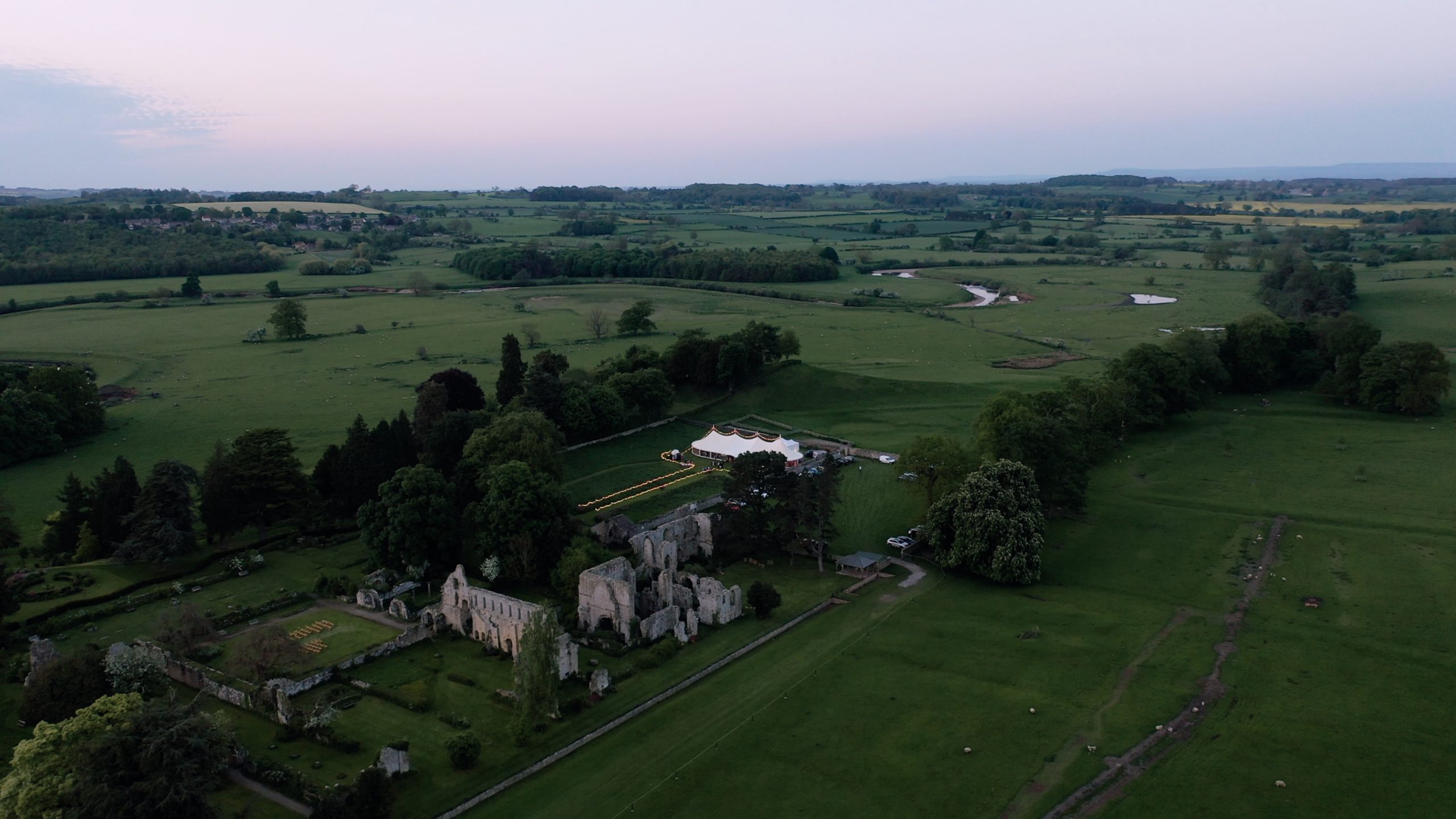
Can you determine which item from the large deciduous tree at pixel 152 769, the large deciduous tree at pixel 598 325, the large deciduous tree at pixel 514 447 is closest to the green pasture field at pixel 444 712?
the large deciduous tree at pixel 152 769

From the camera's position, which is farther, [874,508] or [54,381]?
[54,381]

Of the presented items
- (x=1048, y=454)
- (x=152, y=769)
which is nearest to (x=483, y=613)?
(x=152, y=769)

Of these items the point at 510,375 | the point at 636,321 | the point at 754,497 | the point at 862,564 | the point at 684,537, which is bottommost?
the point at 862,564

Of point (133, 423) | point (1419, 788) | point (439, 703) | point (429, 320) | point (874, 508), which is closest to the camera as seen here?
point (1419, 788)

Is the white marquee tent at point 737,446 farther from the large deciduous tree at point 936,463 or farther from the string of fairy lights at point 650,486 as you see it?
the large deciduous tree at point 936,463

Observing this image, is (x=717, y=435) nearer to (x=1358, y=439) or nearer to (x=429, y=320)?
(x=1358, y=439)

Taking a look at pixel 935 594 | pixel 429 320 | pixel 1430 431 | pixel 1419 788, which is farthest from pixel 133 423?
pixel 1430 431

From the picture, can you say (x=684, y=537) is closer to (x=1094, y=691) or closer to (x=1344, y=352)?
(x=1094, y=691)

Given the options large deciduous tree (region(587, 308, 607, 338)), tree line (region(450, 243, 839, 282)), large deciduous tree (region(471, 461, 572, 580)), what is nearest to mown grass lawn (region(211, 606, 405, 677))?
large deciduous tree (region(471, 461, 572, 580))
